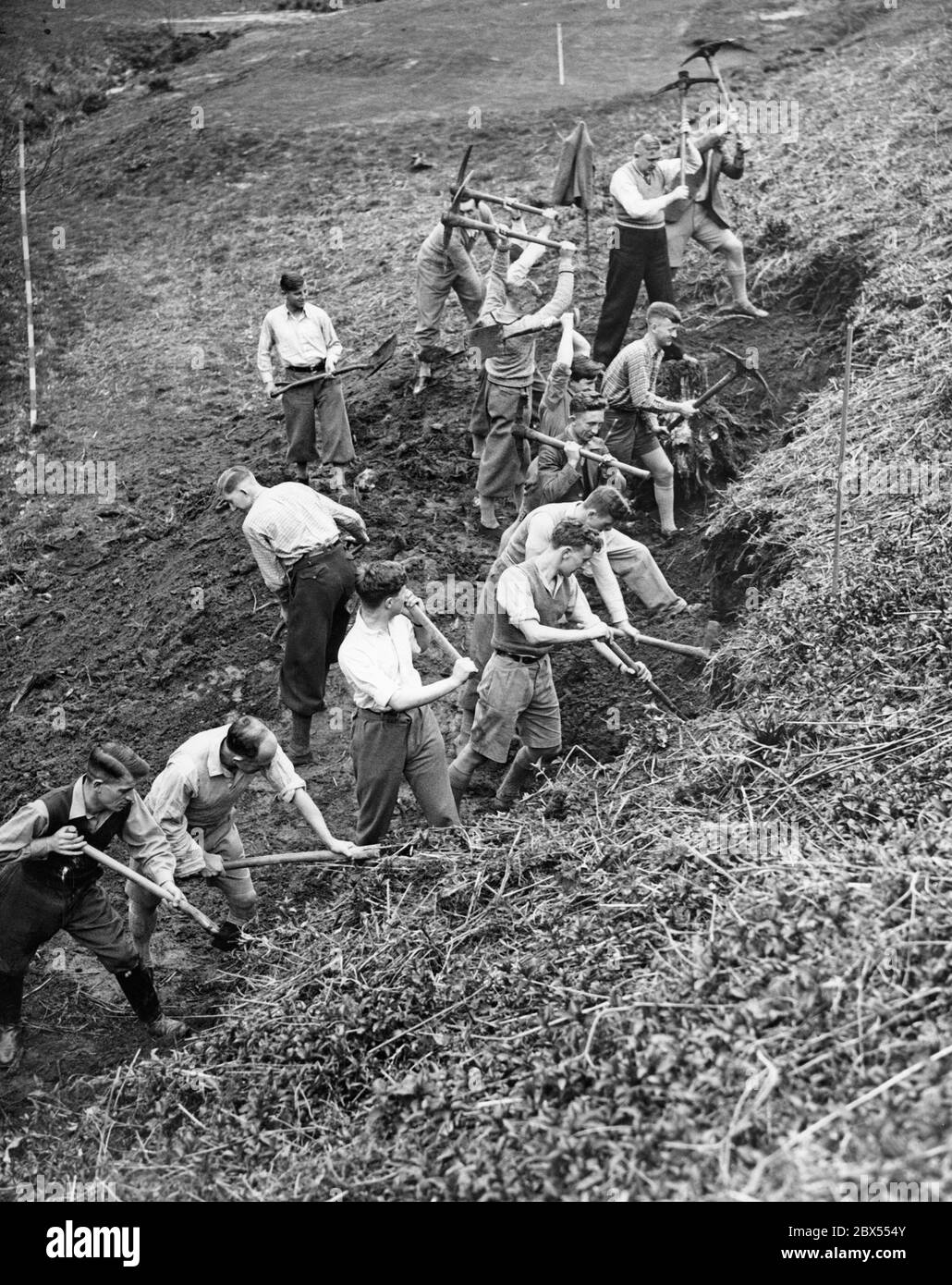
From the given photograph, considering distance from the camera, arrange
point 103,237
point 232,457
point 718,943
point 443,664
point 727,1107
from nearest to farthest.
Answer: point 727,1107
point 718,943
point 443,664
point 232,457
point 103,237

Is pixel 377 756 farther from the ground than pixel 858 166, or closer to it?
closer to it

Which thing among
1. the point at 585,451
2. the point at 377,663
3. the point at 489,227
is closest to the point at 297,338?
the point at 489,227

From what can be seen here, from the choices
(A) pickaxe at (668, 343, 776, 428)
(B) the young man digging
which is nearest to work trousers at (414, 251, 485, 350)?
(A) pickaxe at (668, 343, 776, 428)

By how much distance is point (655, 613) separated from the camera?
7.41 m

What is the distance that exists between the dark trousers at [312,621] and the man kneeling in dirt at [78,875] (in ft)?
4.99

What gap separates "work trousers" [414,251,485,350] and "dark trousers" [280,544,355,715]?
9.85 feet

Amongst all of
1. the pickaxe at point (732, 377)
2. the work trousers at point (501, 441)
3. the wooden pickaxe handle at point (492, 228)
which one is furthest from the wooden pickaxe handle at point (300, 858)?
the wooden pickaxe handle at point (492, 228)

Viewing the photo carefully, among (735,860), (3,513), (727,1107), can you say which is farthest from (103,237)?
(727,1107)

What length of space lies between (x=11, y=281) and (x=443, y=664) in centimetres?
768

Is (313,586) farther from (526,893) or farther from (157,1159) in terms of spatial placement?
(157,1159)

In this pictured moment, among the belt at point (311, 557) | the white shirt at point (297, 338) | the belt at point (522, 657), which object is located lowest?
the belt at point (522, 657)

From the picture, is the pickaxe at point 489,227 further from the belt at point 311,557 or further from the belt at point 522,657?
the belt at point 522,657

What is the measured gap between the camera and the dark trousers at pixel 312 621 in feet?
21.6

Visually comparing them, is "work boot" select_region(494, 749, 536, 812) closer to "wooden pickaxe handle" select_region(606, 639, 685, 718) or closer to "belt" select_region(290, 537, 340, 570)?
"wooden pickaxe handle" select_region(606, 639, 685, 718)
